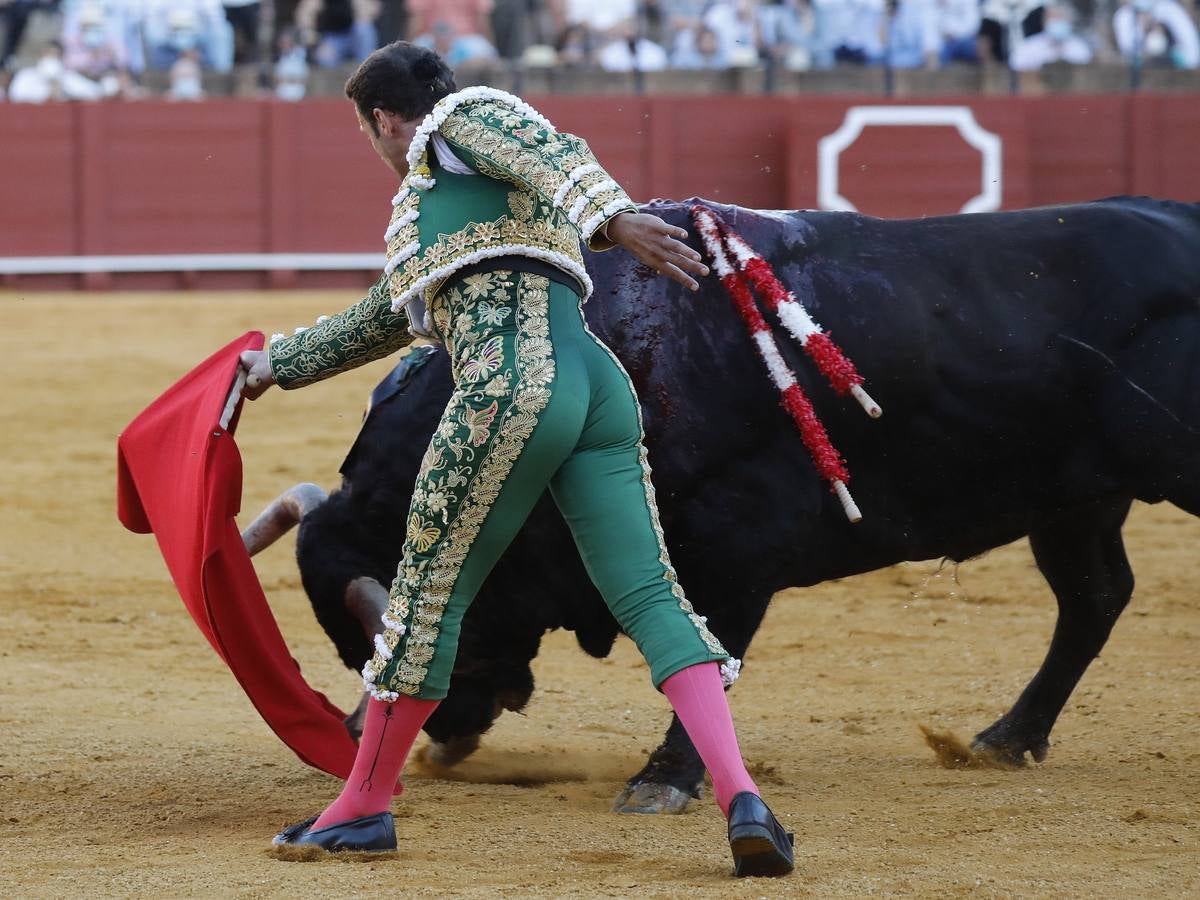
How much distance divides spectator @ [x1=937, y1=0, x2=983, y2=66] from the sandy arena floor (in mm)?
5807

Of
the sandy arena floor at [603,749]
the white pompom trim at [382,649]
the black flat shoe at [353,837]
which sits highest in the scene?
the white pompom trim at [382,649]

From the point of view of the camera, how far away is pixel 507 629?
3.33m

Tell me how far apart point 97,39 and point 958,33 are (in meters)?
5.45

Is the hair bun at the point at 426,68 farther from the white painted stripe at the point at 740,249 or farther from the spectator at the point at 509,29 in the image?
the spectator at the point at 509,29

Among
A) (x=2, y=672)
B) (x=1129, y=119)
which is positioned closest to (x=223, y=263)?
(x=1129, y=119)

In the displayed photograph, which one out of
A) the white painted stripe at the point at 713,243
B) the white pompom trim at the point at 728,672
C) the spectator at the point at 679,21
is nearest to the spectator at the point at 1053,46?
the spectator at the point at 679,21

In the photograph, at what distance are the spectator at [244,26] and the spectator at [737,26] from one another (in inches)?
112

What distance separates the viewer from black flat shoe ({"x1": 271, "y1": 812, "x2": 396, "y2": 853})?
257 centimetres

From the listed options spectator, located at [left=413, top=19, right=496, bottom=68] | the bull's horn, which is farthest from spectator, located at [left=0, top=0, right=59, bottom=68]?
the bull's horn

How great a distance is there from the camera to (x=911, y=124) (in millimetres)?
11023

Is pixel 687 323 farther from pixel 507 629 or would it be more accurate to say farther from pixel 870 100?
pixel 870 100

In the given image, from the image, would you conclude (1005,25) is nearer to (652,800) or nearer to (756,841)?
(652,800)

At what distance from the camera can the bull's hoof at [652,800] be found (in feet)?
9.90

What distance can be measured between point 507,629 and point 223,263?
8.06 m
